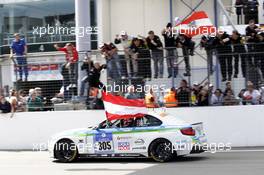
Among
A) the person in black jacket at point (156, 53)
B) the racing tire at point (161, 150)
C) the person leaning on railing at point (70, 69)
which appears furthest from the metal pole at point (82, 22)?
the racing tire at point (161, 150)

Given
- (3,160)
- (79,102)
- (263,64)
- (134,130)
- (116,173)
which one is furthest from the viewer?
(79,102)

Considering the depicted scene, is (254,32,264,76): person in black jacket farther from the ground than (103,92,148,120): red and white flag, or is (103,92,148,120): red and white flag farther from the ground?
(254,32,264,76): person in black jacket

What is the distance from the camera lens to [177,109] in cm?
2030

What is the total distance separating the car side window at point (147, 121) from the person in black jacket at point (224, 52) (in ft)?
14.8

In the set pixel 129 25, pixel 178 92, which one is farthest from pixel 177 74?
pixel 129 25

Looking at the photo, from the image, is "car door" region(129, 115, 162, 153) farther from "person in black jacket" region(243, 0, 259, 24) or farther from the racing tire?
"person in black jacket" region(243, 0, 259, 24)

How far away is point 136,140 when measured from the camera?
1625 centimetres

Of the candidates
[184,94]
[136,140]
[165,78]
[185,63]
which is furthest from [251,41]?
[136,140]

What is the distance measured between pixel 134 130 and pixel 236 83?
5.11m

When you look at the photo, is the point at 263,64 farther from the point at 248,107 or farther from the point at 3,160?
the point at 3,160

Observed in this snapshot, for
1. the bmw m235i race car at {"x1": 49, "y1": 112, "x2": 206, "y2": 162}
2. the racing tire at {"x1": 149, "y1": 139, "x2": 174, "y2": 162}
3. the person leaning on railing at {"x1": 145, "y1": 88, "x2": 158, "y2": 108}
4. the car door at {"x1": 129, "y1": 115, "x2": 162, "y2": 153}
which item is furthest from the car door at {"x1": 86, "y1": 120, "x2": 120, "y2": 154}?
the person leaning on railing at {"x1": 145, "y1": 88, "x2": 158, "y2": 108}

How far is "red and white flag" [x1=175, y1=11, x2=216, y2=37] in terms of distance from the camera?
21.2 m

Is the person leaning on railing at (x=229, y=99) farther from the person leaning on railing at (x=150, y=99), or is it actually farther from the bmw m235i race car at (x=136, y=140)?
the bmw m235i race car at (x=136, y=140)

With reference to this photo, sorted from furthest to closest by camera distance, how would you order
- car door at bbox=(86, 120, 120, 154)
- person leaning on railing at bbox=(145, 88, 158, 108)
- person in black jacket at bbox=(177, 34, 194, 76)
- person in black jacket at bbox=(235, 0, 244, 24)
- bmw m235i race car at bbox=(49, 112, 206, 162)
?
1. person in black jacket at bbox=(235, 0, 244, 24)
2. person in black jacket at bbox=(177, 34, 194, 76)
3. person leaning on railing at bbox=(145, 88, 158, 108)
4. car door at bbox=(86, 120, 120, 154)
5. bmw m235i race car at bbox=(49, 112, 206, 162)
